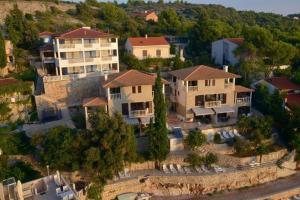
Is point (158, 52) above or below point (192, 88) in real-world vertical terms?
above

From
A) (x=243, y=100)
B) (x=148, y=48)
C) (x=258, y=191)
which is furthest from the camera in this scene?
(x=148, y=48)

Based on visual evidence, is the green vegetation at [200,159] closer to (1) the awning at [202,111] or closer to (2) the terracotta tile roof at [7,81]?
(1) the awning at [202,111]

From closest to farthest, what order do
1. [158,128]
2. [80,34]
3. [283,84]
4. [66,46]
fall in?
[158,128]
[283,84]
[66,46]
[80,34]

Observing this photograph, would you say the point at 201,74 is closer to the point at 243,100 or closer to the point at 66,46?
the point at 243,100

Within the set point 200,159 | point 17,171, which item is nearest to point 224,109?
point 200,159

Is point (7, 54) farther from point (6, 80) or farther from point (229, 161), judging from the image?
point (229, 161)

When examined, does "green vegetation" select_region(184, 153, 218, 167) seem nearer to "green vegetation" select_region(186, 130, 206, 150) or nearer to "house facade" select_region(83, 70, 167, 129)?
"green vegetation" select_region(186, 130, 206, 150)

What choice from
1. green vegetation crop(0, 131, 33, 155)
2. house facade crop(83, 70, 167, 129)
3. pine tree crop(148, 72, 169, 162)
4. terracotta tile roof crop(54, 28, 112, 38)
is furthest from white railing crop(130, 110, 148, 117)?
terracotta tile roof crop(54, 28, 112, 38)

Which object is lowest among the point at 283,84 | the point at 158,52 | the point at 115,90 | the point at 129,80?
the point at 283,84
